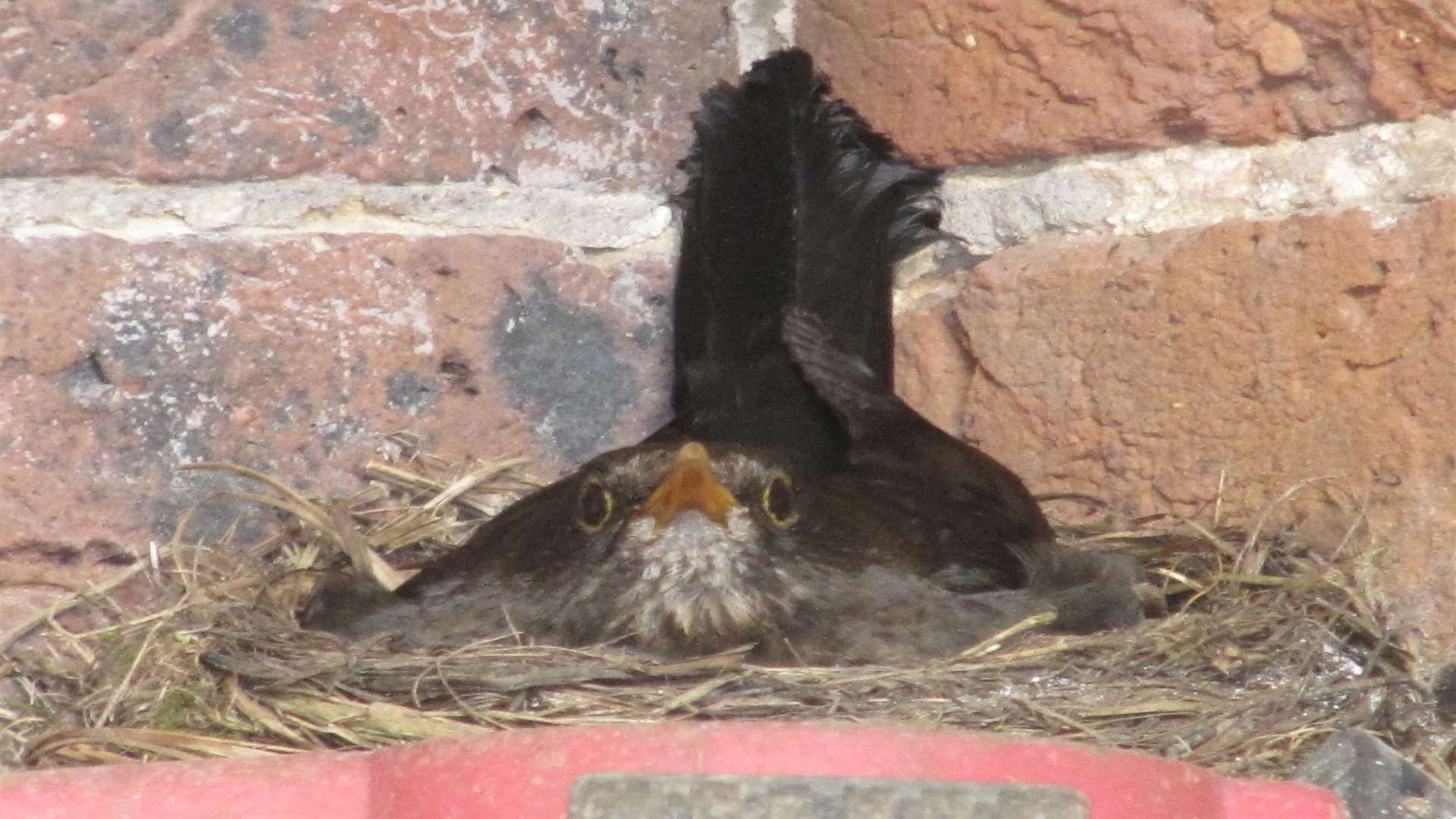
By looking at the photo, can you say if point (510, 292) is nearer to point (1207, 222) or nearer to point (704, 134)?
point (704, 134)

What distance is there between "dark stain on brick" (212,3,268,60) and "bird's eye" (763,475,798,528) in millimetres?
722

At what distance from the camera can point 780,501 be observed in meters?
1.82

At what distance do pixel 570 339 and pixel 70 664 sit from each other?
68cm

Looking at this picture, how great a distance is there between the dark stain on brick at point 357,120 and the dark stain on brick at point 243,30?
10cm

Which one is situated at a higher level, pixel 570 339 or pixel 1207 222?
pixel 1207 222

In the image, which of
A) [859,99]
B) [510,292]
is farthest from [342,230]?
[859,99]

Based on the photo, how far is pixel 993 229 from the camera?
2018 mm

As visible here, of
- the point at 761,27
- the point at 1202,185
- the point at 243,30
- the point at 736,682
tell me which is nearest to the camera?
the point at 736,682

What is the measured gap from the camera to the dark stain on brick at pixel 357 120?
1929mm

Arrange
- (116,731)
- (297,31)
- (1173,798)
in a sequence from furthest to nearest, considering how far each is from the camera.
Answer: (297,31)
(116,731)
(1173,798)

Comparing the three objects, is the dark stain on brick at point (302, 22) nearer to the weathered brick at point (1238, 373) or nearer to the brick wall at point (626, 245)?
the brick wall at point (626, 245)

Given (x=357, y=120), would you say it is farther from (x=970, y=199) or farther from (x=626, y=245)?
(x=970, y=199)

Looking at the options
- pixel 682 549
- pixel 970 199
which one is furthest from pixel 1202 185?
pixel 682 549

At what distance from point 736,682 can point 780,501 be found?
42 cm
